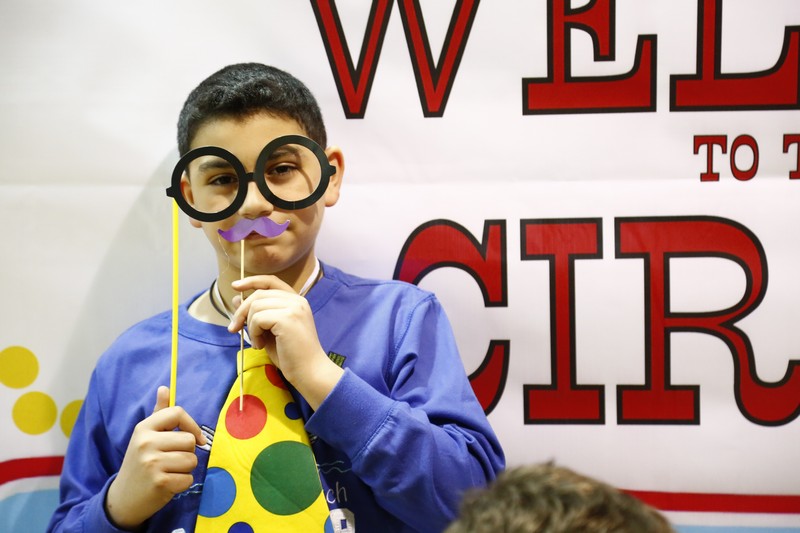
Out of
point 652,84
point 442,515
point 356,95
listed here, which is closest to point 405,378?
point 442,515

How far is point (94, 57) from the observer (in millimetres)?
1265

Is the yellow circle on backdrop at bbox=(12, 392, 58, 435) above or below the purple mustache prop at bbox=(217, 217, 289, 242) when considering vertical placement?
below

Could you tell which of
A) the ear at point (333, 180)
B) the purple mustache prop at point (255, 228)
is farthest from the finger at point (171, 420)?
the ear at point (333, 180)

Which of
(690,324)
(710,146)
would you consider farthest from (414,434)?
(710,146)

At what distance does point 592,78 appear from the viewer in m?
1.20

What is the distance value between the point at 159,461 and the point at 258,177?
1.09 feet

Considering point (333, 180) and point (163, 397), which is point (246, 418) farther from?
point (333, 180)

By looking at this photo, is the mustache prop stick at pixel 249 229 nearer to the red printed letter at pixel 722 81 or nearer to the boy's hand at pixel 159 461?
the boy's hand at pixel 159 461

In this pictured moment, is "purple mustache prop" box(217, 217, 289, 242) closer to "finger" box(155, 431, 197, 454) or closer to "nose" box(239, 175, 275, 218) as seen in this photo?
"nose" box(239, 175, 275, 218)

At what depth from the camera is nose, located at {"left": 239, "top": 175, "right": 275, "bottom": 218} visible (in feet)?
3.22

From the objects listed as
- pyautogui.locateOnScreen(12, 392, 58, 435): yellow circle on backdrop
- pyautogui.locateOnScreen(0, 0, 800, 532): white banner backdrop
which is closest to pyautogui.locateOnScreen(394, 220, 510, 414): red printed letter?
pyautogui.locateOnScreen(0, 0, 800, 532): white banner backdrop

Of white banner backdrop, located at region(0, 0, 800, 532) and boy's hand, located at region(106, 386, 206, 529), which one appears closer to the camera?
boy's hand, located at region(106, 386, 206, 529)

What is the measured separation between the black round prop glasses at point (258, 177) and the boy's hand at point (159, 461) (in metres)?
0.23

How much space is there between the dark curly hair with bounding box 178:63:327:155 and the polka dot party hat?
33 centimetres
